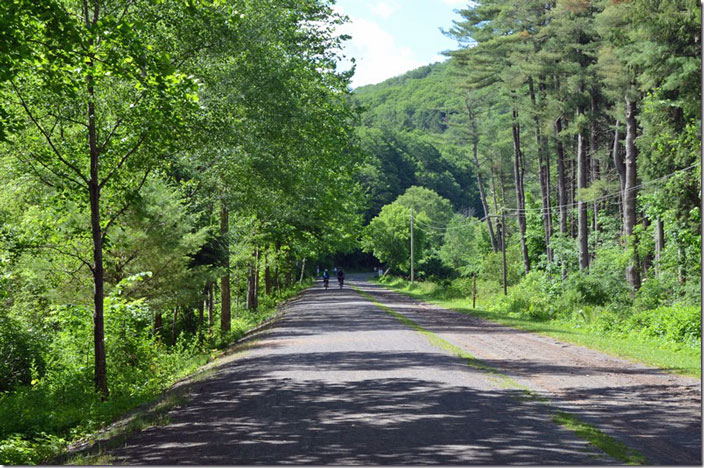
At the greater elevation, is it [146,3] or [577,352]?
[146,3]

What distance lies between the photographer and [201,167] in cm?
2225

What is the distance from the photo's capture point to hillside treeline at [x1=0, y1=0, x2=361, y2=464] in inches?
441

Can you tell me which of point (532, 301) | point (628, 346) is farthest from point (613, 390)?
point (532, 301)

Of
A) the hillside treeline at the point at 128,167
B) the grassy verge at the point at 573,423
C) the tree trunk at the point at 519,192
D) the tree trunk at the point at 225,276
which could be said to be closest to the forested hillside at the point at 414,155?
the tree trunk at the point at 519,192

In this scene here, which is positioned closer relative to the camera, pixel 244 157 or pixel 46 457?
pixel 46 457

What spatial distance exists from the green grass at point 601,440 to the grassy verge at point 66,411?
5.29 meters

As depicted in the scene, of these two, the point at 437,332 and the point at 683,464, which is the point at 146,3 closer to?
the point at 683,464

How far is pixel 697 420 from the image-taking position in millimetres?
8852

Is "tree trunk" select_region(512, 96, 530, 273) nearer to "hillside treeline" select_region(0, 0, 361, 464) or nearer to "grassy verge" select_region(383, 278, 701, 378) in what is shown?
"grassy verge" select_region(383, 278, 701, 378)

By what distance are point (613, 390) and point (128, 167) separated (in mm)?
10012

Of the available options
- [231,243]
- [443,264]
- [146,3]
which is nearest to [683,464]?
[146,3]

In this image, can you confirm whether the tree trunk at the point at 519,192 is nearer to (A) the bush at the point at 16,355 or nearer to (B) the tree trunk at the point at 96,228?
(A) the bush at the point at 16,355

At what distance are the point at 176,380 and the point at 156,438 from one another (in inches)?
332

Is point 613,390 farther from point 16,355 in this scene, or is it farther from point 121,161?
point 16,355
